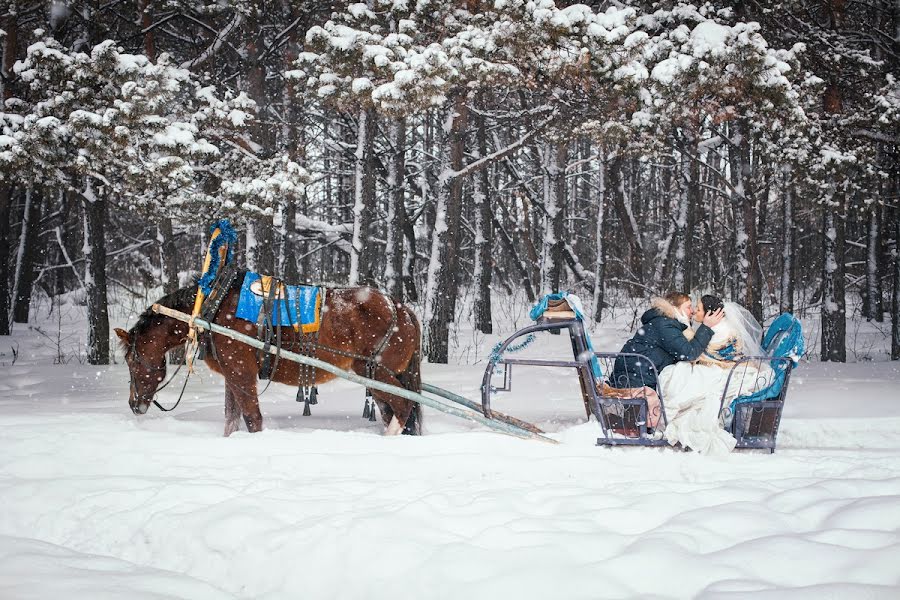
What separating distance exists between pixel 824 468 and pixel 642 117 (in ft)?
17.1

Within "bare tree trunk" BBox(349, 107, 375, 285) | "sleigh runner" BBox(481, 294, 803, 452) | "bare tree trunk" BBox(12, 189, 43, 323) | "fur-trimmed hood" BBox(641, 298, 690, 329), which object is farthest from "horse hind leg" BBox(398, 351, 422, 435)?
"bare tree trunk" BBox(12, 189, 43, 323)

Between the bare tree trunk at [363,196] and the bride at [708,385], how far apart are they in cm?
679

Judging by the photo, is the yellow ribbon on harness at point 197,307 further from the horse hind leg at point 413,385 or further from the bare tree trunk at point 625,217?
the bare tree trunk at point 625,217

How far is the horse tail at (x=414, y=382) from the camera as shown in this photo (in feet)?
20.3

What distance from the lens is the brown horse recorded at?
5.97 metres

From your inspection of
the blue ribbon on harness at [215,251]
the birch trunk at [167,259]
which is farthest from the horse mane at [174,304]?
the birch trunk at [167,259]

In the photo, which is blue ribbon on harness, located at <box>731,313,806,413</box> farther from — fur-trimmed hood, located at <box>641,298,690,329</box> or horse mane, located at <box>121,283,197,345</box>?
horse mane, located at <box>121,283,197,345</box>

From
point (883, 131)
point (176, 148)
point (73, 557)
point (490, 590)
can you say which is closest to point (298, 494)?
point (73, 557)

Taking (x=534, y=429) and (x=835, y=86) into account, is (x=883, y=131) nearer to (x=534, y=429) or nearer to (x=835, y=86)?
(x=835, y=86)

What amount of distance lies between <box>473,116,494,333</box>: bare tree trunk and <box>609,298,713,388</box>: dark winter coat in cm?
981

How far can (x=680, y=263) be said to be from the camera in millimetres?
17281

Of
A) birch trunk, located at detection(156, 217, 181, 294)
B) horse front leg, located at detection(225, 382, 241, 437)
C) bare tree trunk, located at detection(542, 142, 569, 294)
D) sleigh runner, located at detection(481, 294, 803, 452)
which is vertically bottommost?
horse front leg, located at detection(225, 382, 241, 437)

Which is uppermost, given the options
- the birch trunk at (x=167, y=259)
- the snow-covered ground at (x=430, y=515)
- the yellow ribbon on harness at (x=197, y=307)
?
the birch trunk at (x=167, y=259)

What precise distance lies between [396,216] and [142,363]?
8434 millimetres
